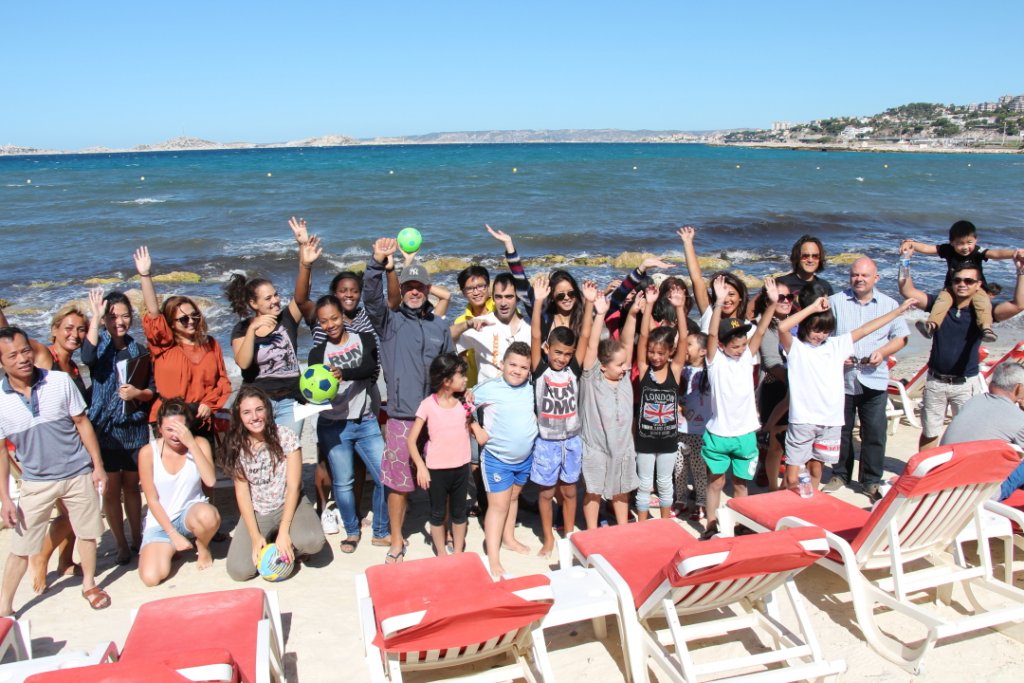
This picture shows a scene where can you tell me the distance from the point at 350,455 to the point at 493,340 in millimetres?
1323

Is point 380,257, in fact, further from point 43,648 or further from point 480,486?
point 43,648

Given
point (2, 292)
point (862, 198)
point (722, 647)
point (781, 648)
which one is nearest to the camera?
point (781, 648)

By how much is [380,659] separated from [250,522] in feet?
5.63

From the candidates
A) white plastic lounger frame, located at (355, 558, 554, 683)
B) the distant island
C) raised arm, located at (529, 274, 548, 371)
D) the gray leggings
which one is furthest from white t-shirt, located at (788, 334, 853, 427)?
the distant island

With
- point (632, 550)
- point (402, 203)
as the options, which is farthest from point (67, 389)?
point (402, 203)

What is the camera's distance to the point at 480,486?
5477 millimetres

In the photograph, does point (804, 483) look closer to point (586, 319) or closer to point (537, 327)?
point (586, 319)

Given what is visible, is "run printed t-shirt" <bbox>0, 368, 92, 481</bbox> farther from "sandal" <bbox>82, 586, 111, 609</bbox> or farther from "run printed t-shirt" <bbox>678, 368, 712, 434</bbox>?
"run printed t-shirt" <bbox>678, 368, 712, 434</bbox>

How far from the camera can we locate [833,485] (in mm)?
5727

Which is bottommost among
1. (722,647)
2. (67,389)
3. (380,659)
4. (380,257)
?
(722,647)

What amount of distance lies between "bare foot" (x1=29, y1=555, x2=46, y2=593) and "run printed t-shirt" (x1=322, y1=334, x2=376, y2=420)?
1.97m

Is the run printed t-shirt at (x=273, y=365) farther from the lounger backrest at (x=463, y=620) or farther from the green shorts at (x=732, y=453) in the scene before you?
the green shorts at (x=732, y=453)

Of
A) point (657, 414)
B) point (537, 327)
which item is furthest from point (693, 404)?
point (537, 327)

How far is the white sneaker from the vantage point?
519 cm
